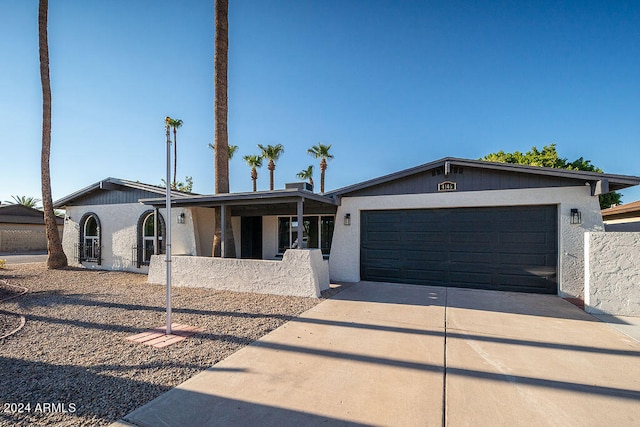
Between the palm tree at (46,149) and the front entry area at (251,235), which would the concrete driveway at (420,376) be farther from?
the palm tree at (46,149)

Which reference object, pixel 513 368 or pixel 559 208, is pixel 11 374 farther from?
pixel 559 208

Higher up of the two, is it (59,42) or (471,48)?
(59,42)

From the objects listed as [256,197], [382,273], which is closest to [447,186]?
[382,273]

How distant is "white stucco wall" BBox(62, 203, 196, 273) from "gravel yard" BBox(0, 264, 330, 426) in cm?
316

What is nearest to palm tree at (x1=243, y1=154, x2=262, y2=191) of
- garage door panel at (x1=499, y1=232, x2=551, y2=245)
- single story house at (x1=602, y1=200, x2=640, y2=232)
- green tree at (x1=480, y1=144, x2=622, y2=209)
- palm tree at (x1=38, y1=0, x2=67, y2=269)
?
palm tree at (x1=38, y1=0, x2=67, y2=269)

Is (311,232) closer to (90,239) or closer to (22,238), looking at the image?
(90,239)

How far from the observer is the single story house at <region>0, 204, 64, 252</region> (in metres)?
22.4

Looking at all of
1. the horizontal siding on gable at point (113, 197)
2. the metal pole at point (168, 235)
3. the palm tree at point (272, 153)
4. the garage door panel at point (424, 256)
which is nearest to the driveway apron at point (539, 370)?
the garage door panel at point (424, 256)

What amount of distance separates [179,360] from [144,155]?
10.5 metres

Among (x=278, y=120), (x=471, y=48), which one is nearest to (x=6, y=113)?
(x=278, y=120)

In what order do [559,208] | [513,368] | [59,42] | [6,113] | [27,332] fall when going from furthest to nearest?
[59,42] → [6,113] → [559,208] → [27,332] → [513,368]

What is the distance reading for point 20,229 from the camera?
23422 millimetres

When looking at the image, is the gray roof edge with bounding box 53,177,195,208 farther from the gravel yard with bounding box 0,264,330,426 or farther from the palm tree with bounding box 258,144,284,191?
the palm tree with bounding box 258,144,284,191

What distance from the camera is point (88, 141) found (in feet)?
42.0
